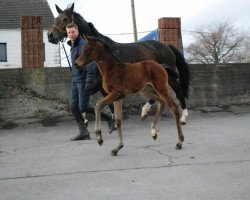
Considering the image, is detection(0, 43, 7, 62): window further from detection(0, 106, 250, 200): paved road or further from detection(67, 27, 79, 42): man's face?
detection(67, 27, 79, 42): man's face

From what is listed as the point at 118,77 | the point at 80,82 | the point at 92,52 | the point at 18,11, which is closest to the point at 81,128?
the point at 80,82

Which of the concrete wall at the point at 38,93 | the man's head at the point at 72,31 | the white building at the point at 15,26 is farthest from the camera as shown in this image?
the white building at the point at 15,26

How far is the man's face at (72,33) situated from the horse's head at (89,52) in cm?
157

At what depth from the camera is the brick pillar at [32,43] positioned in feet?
36.4

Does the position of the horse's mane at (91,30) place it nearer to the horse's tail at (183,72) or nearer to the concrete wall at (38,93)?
the horse's tail at (183,72)

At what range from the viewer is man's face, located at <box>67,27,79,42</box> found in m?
7.89

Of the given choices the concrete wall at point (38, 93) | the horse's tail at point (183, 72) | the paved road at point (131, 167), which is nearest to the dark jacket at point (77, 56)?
the paved road at point (131, 167)

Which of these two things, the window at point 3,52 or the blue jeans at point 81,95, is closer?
the blue jeans at point 81,95

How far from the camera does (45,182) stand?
5.16 meters

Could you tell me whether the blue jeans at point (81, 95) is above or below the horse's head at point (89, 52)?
below

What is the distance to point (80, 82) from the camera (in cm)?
830

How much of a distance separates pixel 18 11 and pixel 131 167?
141 feet

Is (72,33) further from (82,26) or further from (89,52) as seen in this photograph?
(89,52)

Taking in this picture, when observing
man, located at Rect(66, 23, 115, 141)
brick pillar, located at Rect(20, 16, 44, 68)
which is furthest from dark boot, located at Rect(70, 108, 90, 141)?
brick pillar, located at Rect(20, 16, 44, 68)
